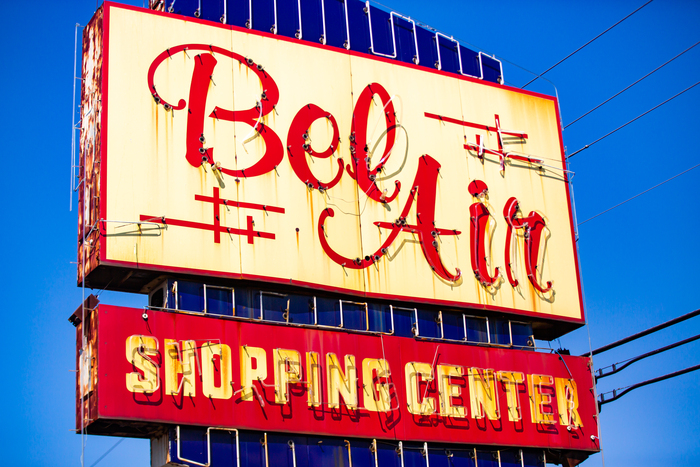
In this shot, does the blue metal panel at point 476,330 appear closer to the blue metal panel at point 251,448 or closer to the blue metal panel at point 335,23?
the blue metal panel at point 251,448

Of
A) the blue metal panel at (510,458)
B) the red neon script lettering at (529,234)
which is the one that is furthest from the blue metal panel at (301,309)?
the red neon script lettering at (529,234)

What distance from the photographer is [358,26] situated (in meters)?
26.3

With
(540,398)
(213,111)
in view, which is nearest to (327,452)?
(540,398)

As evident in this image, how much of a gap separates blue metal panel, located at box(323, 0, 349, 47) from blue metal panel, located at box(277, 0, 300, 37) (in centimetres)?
86

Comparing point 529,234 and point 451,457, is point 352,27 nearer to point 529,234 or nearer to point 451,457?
point 529,234

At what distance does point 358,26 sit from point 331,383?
9.54m

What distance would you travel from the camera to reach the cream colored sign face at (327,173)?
2170cm

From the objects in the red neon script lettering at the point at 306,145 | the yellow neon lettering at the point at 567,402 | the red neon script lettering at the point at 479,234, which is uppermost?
the red neon script lettering at the point at 306,145

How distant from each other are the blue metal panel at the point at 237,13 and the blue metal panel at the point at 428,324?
799cm

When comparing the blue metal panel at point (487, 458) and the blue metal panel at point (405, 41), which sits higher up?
the blue metal panel at point (405, 41)

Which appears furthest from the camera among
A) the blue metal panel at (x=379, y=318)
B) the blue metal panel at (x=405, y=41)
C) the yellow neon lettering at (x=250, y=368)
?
the blue metal panel at (x=405, y=41)

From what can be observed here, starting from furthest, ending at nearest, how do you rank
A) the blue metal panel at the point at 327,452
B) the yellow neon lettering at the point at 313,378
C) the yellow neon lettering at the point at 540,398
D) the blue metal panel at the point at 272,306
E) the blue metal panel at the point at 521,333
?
the blue metal panel at the point at 521,333 → the yellow neon lettering at the point at 540,398 → the blue metal panel at the point at 272,306 → the yellow neon lettering at the point at 313,378 → the blue metal panel at the point at 327,452

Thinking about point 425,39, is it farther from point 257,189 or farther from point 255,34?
point 257,189

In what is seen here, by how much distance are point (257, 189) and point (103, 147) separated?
11.3 ft
